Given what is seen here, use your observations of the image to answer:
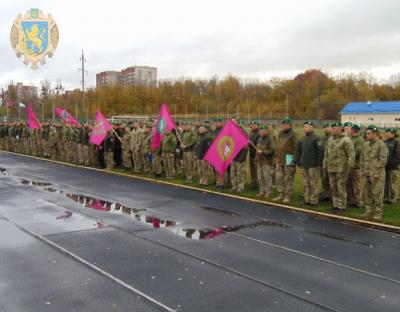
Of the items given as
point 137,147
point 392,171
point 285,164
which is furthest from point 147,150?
point 392,171

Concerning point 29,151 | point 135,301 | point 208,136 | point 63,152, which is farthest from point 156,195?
point 29,151

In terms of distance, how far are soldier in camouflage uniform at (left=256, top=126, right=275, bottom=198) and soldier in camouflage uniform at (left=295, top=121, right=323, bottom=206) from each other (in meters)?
1.10

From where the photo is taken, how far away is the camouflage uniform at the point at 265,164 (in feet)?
41.1

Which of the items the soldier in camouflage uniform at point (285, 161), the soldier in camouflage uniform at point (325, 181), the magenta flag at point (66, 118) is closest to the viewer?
the soldier in camouflage uniform at point (325, 181)

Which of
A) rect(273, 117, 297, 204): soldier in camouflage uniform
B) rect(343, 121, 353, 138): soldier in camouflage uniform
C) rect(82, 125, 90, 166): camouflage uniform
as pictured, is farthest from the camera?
rect(82, 125, 90, 166): camouflage uniform

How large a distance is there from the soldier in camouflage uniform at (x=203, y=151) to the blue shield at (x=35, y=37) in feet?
51.4

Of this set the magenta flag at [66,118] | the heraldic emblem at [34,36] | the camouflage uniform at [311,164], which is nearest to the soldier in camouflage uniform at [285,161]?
the camouflage uniform at [311,164]

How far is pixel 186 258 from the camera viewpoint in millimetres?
7277

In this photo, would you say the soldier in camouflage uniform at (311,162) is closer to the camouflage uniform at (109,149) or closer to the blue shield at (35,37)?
the camouflage uniform at (109,149)

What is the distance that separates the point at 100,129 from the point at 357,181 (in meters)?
11.0

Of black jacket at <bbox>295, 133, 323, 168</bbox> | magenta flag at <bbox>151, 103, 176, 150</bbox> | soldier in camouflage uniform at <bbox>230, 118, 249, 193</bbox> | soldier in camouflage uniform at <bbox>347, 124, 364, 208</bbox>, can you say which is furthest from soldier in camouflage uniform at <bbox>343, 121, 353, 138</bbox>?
magenta flag at <bbox>151, 103, 176, 150</bbox>

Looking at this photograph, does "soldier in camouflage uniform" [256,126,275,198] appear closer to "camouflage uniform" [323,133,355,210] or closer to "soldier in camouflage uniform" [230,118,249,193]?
"soldier in camouflage uniform" [230,118,249,193]

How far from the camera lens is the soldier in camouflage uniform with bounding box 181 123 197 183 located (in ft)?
51.3

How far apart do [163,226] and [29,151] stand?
20169 millimetres
